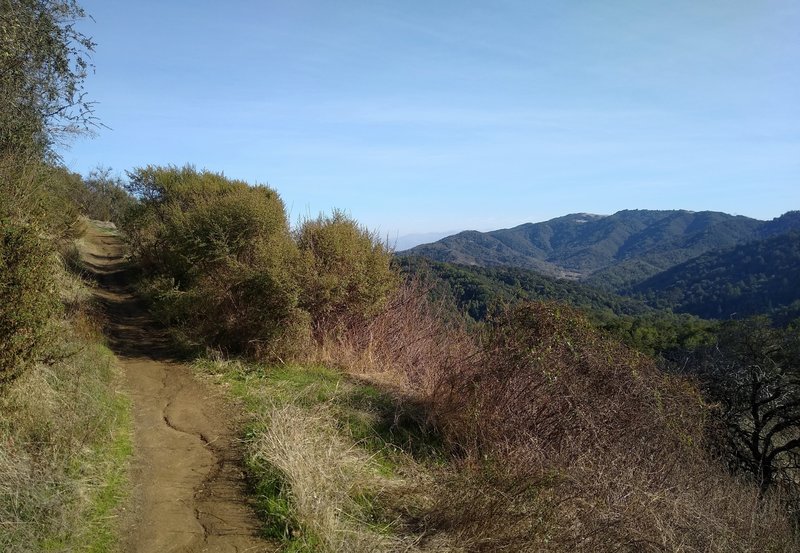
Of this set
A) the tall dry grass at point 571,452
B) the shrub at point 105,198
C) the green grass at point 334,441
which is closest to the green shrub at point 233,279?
the green grass at point 334,441

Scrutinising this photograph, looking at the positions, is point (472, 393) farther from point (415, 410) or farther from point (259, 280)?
point (259, 280)

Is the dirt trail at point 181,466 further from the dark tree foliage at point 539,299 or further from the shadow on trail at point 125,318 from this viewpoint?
the dark tree foliage at point 539,299

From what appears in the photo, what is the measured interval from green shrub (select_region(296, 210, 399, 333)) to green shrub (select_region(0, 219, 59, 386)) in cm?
481

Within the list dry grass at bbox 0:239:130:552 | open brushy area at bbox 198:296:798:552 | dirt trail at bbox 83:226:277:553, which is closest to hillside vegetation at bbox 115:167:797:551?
open brushy area at bbox 198:296:798:552

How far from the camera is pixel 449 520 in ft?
14.6

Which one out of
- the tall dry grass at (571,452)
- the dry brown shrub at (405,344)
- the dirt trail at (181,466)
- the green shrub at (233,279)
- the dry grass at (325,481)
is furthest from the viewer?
the green shrub at (233,279)

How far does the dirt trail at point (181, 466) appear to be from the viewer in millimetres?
3834

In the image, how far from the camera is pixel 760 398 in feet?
37.6

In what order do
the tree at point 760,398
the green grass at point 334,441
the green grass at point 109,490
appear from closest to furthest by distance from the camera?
1. the green grass at point 109,490
2. the green grass at point 334,441
3. the tree at point 760,398

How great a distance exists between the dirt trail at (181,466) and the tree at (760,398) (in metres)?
9.71

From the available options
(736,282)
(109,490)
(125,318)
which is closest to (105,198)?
(125,318)

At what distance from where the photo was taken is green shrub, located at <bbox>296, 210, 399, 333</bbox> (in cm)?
948

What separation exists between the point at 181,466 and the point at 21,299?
2.13 metres

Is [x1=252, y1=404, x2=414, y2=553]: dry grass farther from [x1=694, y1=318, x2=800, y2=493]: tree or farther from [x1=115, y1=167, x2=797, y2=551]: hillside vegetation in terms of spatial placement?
[x1=694, y1=318, x2=800, y2=493]: tree
